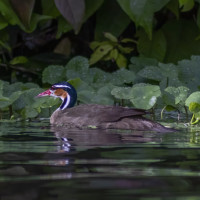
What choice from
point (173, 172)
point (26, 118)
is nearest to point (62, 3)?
point (26, 118)

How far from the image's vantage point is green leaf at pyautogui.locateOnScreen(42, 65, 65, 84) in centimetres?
729

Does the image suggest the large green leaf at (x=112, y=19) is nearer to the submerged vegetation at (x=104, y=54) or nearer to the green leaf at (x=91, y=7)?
the submerged vegetation at (x=104, y=54)

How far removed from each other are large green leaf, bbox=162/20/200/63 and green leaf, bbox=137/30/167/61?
0.12 meters

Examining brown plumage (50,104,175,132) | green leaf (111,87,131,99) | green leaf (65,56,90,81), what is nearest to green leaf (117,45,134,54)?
green leaf (65,56,90,81)

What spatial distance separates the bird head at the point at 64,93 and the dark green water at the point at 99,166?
159 cm

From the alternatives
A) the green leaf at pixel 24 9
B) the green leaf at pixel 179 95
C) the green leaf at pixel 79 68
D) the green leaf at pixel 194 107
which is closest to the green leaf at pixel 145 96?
the green leaf at pixel 179 95

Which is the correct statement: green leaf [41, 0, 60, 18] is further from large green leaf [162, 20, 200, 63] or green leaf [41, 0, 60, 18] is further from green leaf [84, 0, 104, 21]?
large green leaf [162, 20, 200, 63]

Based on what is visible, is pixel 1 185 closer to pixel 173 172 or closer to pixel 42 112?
pixel 173 172

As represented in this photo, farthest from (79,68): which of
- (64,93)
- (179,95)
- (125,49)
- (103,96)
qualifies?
(179,95)

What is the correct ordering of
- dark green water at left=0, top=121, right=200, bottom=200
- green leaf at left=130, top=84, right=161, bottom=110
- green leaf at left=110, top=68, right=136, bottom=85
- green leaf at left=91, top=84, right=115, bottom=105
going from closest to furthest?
dark green water at left=0, top=121, right=200, bottom=200
green leaf at left=130, top=84, right=161, bottom=110
green leaf at left=91, top=84, right=115, bottom=105
green leaf at left=110, top=68, right=136, bottom=85

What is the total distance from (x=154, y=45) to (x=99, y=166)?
15.1 feet

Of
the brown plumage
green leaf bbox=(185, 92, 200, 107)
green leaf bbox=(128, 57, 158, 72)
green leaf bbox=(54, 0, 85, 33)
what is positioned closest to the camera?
the brown plumage

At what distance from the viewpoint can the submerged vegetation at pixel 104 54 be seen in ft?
20.0

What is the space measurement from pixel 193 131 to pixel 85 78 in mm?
2428
